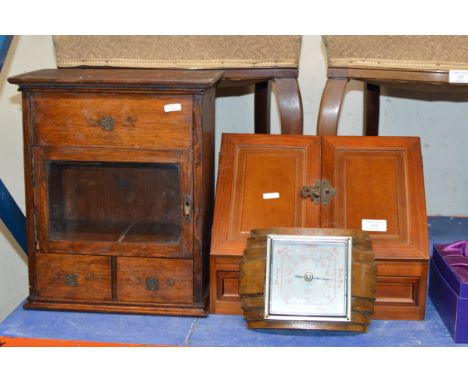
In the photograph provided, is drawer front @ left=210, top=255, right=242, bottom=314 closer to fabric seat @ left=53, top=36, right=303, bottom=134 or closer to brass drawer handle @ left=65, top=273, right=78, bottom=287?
brass drawer handle @ left=65, top=273, right=78, bottom=287

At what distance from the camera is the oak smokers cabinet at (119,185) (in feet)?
5.13

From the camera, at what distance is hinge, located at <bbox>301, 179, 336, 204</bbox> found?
168cm

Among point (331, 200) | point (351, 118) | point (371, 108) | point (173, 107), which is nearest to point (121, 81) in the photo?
point (173, 107)

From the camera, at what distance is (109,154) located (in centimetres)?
159

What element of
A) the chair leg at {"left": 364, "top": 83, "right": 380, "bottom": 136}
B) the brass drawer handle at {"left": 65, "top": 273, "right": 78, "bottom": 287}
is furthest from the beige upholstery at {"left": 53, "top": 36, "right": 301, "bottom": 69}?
the brass drawer handle at {"left": 65, "top": 273, "right": 78, "bottom": 287}

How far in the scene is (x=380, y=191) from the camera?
1680 millimetres

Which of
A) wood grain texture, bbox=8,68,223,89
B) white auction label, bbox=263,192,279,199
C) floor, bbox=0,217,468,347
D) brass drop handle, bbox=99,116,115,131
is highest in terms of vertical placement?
wood grain texture, bbox=8,68,223,89

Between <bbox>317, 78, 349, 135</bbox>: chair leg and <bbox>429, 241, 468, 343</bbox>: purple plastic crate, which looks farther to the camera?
<bbox>317, 78, 349, 135</bbox>: chair leg

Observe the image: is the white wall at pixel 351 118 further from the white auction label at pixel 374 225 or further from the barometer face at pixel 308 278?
the barometer face at pixel 308 278

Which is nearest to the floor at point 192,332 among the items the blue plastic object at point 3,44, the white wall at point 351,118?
the blue plastic object at point 3,44

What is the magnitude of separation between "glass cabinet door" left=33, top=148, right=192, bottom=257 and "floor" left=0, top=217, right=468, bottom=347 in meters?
0.17

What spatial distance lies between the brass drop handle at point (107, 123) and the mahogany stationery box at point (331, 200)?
0.96 ft

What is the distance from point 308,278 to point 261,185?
0.27m

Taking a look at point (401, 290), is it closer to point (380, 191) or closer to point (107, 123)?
point (380, 191)
